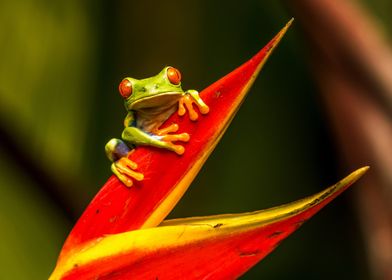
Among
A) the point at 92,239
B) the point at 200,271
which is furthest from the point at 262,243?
the point at 92,239

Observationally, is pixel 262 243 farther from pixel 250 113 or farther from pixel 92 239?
pixel 250 113

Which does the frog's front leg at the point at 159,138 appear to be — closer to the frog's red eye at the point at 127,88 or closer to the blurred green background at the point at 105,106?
the frog's red eye at the point at 127,88

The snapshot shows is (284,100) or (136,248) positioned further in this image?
(284,100)

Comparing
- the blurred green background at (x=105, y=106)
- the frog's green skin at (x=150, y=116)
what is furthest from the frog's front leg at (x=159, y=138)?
the blurred green background at (x=105, y=106)

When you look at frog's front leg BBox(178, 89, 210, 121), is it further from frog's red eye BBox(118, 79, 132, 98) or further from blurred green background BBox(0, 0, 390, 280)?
blurred green background BBox(0, 0, 390, 280)

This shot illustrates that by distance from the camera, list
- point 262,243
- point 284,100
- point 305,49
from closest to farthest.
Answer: point 262,243, point 305,49, point 284,100

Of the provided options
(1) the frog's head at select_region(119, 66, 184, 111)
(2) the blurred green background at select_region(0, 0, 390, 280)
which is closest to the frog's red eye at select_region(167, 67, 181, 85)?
(1) the frog's head at select_region(119, 66, 184, 111)

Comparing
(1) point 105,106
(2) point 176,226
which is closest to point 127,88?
(2) point 176,226
